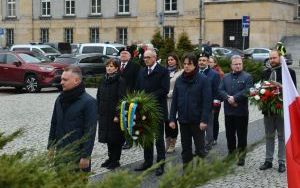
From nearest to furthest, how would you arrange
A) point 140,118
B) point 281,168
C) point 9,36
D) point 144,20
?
point 140,118 < point 281,168 < point 144,20 < point 9,36

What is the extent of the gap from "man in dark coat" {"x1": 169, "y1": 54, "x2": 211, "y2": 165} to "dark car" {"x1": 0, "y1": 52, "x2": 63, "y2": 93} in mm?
15017

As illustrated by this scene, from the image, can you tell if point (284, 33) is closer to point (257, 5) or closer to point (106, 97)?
point (257, 5)

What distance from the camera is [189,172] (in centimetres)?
209

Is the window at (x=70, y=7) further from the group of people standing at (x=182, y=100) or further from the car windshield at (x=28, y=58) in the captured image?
the group of people standing at (x=182, y=100)

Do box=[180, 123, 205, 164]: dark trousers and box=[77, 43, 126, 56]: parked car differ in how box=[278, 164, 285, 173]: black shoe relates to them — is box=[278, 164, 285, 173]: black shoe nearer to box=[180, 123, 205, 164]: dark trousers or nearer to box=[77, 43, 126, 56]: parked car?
box=[180, 123, 205, 164]: dark trousers

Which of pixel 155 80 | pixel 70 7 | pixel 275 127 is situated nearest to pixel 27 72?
pixel 155 80

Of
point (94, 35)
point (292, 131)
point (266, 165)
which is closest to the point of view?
point (292, 131)

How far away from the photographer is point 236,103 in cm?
887

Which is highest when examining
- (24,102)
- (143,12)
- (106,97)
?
(143,12)

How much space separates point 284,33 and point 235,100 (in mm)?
45210

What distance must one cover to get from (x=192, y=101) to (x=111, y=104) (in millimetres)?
1396

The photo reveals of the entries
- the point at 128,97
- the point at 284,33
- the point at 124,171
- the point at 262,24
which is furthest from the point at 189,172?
the point at 284,33

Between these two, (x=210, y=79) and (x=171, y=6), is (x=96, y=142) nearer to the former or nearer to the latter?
(x=210, y=79)

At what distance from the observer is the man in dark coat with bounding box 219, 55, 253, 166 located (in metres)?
8.91
